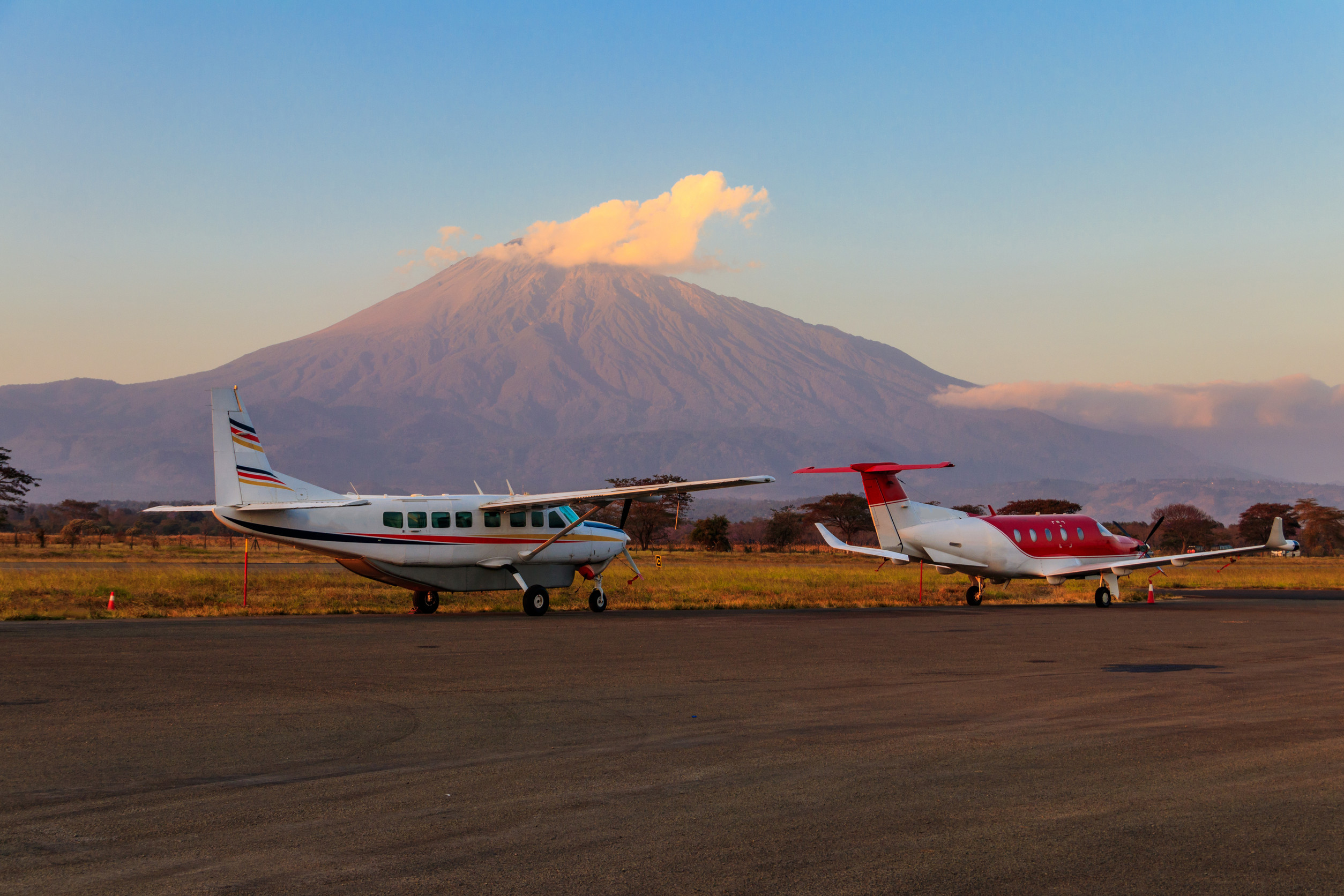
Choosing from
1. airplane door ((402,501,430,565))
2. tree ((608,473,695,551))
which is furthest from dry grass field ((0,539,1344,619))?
tree ((608,473,695,551))

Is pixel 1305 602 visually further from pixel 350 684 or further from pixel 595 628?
pixel 350 684

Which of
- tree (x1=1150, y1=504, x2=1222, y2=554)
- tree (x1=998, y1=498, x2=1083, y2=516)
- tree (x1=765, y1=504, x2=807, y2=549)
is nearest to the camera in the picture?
tree (x1=765, y1=504, x2=807, y2=549)

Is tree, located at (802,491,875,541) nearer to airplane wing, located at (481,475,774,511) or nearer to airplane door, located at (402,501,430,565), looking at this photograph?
airplane wing, located at (481,475,774,511)

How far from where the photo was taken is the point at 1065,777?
812cm

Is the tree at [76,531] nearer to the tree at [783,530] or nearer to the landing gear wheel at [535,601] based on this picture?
the tree at [783,530]

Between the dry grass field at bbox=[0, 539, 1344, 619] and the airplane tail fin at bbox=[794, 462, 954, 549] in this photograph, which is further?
the airplane tail fin at bbox=[794, 462, 954, 549]

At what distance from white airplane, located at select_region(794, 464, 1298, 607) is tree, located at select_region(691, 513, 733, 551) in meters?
53.7

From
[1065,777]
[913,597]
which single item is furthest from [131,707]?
[913,597]

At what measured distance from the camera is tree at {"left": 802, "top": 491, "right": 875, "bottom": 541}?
116 meters

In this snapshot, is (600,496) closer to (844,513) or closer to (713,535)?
(713,535)

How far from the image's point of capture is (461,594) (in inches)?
1212

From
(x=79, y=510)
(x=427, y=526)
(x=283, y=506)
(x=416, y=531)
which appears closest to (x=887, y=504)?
(x=427, y=526)

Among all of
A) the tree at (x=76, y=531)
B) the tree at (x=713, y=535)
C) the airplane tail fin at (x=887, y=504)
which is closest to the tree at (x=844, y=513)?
the tree at (x=713, y=535)

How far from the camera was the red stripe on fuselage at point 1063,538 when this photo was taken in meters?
30.9
